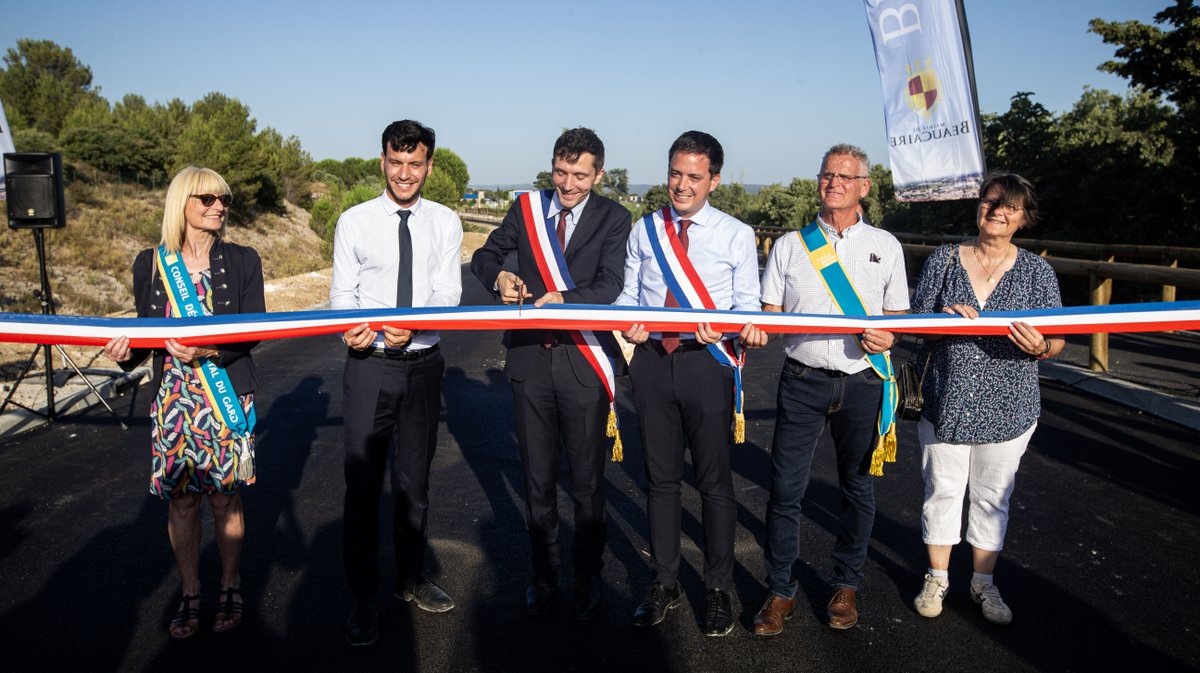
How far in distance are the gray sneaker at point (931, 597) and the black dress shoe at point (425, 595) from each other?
2.32 metres

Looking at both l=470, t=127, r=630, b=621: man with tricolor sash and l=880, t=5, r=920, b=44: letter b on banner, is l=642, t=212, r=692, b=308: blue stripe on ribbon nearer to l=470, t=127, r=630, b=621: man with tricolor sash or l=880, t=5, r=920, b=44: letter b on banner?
l=470, t=127, r=630, b=621: man with tricolor sash

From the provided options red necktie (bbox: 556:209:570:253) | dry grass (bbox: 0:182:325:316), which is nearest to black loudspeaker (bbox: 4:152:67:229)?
dry grass (bbox: 0:182:325:316)

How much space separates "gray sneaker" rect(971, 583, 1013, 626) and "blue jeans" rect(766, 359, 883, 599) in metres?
0.60

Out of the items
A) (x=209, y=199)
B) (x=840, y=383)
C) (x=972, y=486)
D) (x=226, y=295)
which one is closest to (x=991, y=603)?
(x=972, y=486)

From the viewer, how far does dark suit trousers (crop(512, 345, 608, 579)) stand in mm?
3820

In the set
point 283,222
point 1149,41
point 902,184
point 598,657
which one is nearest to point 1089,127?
point 1149,41

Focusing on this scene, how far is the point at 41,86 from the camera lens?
136 feet

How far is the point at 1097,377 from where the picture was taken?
8.64 meters

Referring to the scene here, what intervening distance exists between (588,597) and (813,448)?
1.33 meters

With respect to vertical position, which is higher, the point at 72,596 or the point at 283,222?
the point at 283,222

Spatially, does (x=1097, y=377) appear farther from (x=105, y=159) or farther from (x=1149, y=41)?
(x=105, y=159)

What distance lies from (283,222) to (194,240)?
36.5 metres

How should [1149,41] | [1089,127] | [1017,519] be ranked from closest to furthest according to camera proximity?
1. [1017,519]
2. [1149,41]
3. [1089,127]

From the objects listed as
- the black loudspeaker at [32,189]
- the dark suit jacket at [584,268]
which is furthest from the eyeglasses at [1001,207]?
the black loudspeaker at [32,189]
